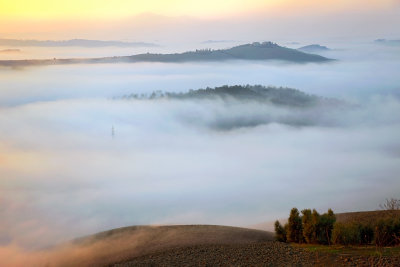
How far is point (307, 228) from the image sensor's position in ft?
49.0

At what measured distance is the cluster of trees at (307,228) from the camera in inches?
585

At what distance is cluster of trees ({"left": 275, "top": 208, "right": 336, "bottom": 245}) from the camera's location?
1485cm

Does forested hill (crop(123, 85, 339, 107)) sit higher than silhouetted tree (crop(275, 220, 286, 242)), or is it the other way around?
forested hill (crop(123, 85, 339, 107))

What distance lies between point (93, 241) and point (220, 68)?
70.0 metres

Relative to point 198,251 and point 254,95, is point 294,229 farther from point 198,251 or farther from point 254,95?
point 254,95

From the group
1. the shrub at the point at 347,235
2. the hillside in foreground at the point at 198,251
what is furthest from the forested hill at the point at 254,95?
the shrub at the point at 347,235

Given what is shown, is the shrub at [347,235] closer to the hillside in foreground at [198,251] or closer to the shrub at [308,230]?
the hillside in foreground at [198,251]

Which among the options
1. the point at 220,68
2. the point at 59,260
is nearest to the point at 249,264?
the point at 59,260

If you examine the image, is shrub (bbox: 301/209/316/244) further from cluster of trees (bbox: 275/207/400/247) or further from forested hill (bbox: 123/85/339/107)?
forested hill (bbox: 123/85/339/107)

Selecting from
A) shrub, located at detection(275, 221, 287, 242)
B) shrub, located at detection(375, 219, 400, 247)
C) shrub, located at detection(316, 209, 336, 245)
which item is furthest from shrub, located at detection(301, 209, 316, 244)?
shrub, located at detection(375, 219, 400, 247)

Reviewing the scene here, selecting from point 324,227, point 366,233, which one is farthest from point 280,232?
point 366,233

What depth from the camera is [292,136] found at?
80.1 meters

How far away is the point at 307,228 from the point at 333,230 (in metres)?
1.16

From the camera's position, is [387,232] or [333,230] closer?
[333,230]
